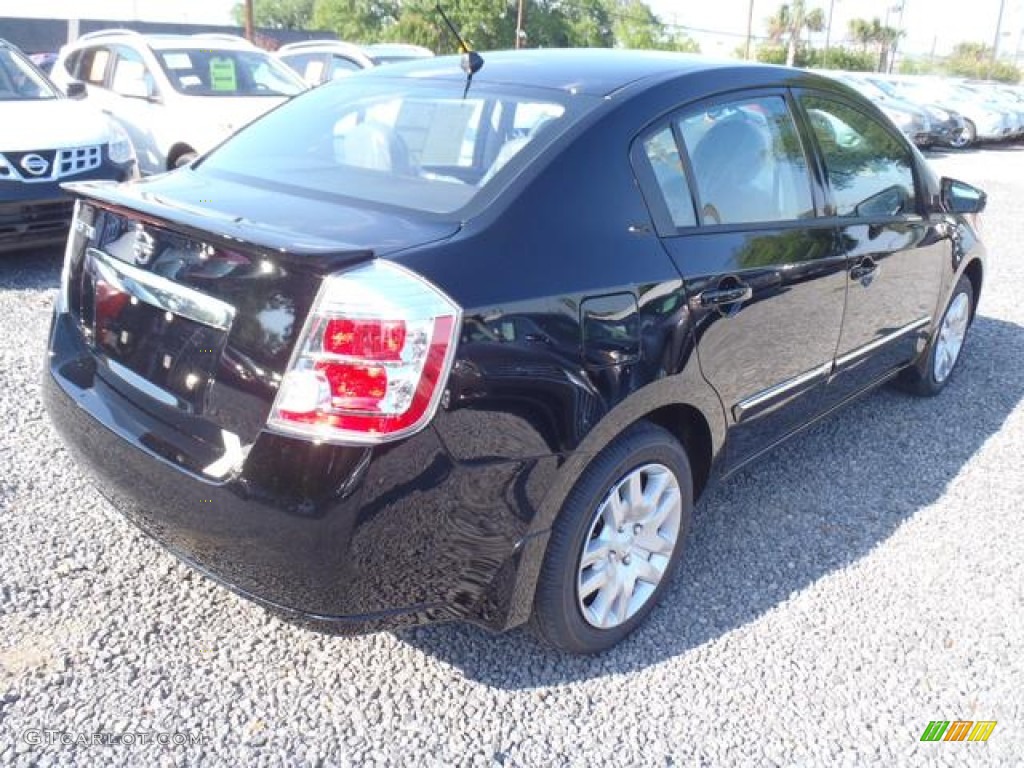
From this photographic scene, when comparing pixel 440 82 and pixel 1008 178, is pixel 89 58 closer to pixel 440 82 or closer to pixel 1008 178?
pixel 440 82

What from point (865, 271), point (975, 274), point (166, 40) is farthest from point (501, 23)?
point (865, 271)

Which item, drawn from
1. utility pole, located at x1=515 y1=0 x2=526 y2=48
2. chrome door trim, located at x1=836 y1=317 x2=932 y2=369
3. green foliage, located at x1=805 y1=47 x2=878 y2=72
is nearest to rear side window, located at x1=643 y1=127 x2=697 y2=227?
chrome door trim, located at x1=836 y1=317 x2=932 y2=369

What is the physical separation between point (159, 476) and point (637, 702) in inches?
A: 55.5

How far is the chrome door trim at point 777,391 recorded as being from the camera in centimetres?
290

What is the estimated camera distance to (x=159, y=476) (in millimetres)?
2125

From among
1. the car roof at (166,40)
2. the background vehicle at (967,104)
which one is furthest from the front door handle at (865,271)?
the background vehicle at (967,104)

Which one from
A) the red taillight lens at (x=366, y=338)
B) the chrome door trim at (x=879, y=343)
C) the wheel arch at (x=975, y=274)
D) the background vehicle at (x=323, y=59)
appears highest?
the background vehicle at (x=323, y=59)

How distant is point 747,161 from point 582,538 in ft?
4.77

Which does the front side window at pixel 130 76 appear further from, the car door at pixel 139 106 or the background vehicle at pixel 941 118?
the background vehicle at pixel 941 118

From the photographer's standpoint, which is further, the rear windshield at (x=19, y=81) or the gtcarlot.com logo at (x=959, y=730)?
the rear windshield at (x=19, y=81)

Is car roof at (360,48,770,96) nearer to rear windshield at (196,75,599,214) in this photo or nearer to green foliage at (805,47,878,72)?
rear windshield at (196,75,599,214)

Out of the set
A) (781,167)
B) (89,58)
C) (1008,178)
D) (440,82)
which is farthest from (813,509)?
(1008,178)

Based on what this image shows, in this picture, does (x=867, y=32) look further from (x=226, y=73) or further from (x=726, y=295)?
(x=726, y=295)

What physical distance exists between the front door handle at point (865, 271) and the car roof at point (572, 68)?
79cm
